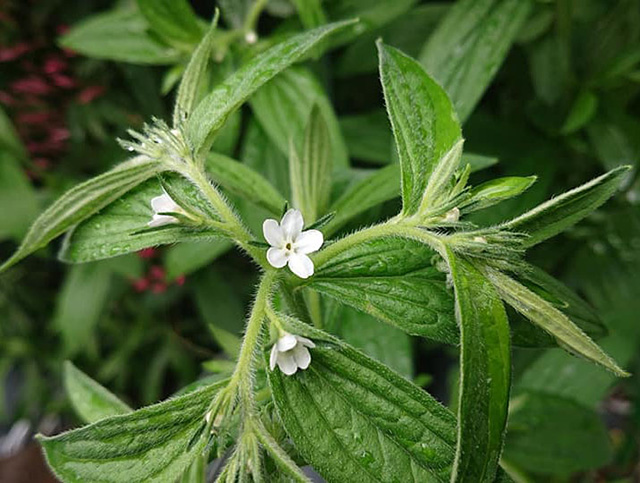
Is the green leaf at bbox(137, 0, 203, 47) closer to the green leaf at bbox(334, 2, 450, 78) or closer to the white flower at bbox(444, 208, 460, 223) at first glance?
the green leaf at bbox(334, 2, 450, 78)

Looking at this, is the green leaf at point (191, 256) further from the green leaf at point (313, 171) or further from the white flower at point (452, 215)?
the white flower at point (452, 215)

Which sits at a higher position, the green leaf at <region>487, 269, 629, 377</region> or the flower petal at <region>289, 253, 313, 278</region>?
the flower petal at <region>289, 253, 313, 278</region>

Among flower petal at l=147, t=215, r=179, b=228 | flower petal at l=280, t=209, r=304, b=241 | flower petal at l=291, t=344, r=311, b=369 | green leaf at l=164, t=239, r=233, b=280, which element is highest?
flower petal at l=147, t=215, r=179, b=228

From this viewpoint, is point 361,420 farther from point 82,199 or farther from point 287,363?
point 82,199

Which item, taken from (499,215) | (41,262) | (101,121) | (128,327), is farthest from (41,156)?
(499,215)

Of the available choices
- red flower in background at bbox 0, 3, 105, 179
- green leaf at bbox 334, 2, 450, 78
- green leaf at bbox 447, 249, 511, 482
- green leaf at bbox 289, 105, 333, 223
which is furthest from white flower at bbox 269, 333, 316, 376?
red flower in background at bbox 0, 3, 105, 179

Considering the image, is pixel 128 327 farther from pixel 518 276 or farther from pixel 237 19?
pixel 518 276

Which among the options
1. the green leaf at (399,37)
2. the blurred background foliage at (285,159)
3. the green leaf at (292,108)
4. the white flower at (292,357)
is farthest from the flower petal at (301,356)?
the green leaf at (399,37)

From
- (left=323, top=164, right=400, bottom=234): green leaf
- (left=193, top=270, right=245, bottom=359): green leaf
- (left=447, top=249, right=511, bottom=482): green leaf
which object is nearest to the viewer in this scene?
(left=447, top=249, right=511, bottom=482): green leaf
